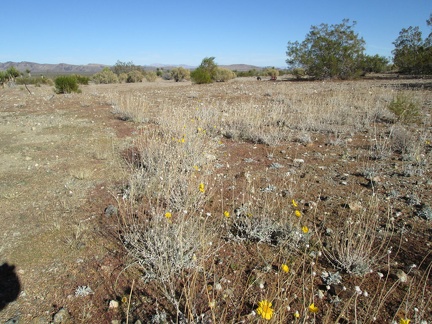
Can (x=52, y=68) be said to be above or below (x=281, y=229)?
above

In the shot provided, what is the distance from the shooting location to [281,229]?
2.46 metres

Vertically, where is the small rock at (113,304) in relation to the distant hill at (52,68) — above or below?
below

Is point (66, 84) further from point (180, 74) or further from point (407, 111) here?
point (180, 74)

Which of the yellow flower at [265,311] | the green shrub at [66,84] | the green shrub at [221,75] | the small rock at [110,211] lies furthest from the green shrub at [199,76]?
the yellow flower at [265,311]

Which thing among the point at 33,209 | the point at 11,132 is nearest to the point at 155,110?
the point at 11,132

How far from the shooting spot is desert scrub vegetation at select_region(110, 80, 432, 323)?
1.84 meters

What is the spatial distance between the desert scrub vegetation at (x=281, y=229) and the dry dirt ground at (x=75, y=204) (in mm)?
54

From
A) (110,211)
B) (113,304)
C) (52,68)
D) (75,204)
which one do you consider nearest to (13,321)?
(113,304)

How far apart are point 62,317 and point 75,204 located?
1.65 metres

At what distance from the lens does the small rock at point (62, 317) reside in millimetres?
1804

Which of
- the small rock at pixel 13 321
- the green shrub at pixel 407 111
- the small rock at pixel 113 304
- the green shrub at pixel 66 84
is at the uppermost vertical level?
the green shrub at pixel 66 84

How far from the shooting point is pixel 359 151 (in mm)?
4789

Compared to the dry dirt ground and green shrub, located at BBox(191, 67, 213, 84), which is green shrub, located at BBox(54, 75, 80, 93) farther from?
green shrub, located at BBox(191, 67, 213, 84)

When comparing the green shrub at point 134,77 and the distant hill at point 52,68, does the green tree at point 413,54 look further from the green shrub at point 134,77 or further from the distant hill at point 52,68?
the distant hill at point 52,68
